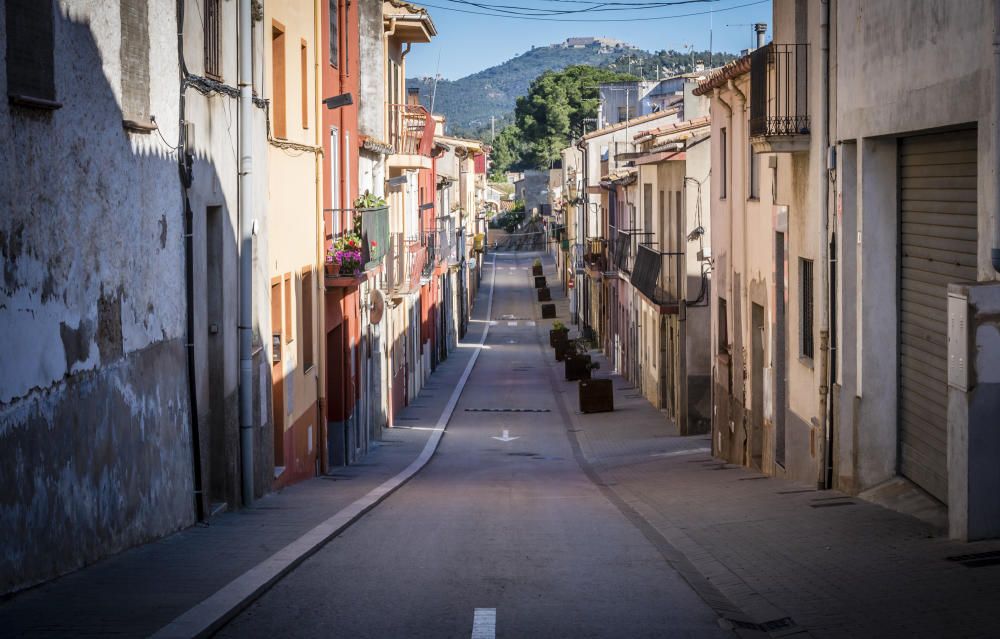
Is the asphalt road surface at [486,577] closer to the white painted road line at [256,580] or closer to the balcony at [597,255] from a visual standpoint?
the white painted road line at [256,580]

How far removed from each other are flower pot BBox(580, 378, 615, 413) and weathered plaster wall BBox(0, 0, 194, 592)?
21.4m

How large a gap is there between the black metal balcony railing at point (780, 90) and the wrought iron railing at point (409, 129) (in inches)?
648

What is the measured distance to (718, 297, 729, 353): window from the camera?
22.1m

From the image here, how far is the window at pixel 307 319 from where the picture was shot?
19.6 m

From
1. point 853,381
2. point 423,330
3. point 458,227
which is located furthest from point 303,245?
point 458,227

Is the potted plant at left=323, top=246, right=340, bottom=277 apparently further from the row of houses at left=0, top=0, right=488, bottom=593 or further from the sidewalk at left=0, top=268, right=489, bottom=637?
the sidewalk at left=0, top=268, right=489, bottom=637

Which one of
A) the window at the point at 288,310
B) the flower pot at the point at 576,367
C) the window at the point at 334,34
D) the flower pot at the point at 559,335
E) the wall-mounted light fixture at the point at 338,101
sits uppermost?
the window at the point at 334,34

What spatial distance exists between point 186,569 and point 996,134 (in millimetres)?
6883

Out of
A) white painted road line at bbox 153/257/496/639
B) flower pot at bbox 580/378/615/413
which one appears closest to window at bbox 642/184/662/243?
flower pot at bbox 580/378/615/413

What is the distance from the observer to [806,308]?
52.5 ft

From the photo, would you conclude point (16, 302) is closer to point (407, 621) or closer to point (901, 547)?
point (407, 621)

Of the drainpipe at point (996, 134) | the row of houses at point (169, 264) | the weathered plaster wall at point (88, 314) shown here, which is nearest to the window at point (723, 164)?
the row of houses at point (169, 264)

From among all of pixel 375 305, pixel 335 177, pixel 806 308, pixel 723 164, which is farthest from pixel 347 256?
pixel 806 308

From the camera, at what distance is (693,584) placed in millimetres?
9242
